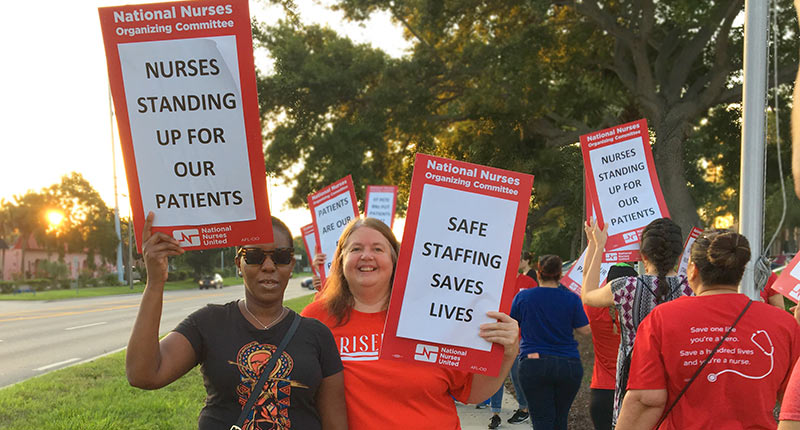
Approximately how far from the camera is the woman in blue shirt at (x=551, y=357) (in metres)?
6.22

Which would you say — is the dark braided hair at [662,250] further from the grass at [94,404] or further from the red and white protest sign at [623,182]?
the grass at [94,404]

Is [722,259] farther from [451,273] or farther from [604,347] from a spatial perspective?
[604,347]

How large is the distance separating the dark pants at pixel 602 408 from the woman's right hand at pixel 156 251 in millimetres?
3623

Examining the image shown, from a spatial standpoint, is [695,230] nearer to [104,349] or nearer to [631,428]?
[631,428]

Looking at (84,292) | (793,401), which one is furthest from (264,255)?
(84,292)

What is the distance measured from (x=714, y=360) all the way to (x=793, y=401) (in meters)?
1.33

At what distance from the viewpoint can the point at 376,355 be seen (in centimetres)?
305

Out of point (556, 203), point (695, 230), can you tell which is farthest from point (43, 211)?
point (695, 230)

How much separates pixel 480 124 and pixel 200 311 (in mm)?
15684

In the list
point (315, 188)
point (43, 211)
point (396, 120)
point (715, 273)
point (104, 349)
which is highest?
point (43, 211)

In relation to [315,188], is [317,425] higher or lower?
lower

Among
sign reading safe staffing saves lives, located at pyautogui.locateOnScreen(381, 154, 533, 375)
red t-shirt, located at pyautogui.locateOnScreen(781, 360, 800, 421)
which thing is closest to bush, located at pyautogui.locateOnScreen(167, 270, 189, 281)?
sign reading safe staffing saves lives, located at pyautogui.locateOnScreen(381, 154, 533, 375)

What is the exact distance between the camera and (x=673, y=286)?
13.8ft

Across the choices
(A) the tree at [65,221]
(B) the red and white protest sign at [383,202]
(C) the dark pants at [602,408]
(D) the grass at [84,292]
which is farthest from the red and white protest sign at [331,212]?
(D) the grass at [84,292]
